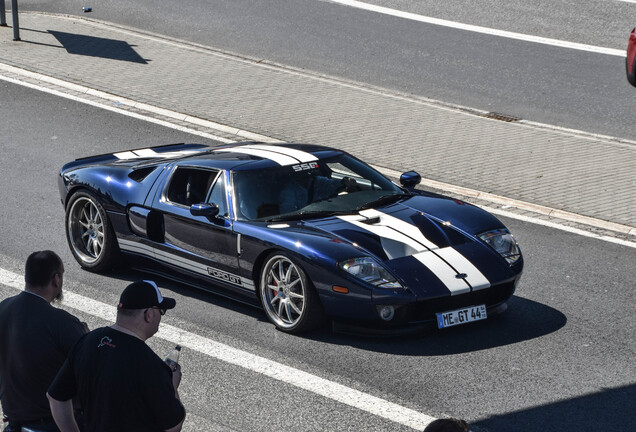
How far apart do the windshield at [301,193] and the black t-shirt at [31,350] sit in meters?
3.49

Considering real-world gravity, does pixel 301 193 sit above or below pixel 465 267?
above

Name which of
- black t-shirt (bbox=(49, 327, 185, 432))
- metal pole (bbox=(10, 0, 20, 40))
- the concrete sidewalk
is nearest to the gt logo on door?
the concrete sidewalk

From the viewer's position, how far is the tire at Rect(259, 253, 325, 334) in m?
7.96

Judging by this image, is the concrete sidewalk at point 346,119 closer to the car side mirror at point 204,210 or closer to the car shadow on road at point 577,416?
the car shadow on road at point 577,416

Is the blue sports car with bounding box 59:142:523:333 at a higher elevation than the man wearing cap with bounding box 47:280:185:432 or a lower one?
lower

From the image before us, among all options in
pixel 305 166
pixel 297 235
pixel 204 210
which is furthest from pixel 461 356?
pixel 204 210

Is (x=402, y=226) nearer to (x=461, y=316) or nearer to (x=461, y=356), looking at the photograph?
(x=461, y=316)

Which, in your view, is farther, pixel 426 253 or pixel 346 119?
pixel 346 119

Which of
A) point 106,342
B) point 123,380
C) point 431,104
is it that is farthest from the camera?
point 431,104

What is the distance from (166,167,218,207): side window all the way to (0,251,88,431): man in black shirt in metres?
3.80

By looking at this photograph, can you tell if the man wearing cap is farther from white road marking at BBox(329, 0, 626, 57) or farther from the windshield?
white road marking at BBox(329, 0, 626, 57)

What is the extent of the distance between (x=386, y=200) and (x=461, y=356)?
1.91 m

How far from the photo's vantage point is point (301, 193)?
28.8 ft

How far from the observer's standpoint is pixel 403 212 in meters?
8.70
